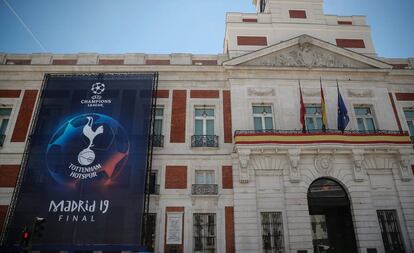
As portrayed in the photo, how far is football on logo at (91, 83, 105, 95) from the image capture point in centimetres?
1755

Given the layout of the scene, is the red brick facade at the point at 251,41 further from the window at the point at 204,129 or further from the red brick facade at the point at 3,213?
the red brick facade at the point at 3,213

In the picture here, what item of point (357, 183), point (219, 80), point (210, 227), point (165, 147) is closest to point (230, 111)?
point (219, 80)

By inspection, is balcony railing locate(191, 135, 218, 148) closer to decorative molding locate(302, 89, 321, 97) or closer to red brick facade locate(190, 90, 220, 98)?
red brick facade locate(190, 90, 220, 98)

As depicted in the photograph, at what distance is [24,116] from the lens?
1784cm

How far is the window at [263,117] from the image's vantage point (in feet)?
58.4

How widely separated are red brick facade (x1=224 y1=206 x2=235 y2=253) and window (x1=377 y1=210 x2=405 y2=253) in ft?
26.4

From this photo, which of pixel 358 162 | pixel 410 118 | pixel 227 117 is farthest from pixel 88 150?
pixel 410 118

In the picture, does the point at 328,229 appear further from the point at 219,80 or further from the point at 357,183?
the point at 219,80

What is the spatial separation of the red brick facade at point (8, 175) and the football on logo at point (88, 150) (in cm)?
237

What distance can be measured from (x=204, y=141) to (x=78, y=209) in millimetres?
7701

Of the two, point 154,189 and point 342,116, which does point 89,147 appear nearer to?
point 154,189

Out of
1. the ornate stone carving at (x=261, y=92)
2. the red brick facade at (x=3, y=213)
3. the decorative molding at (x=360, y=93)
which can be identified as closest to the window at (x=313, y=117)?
the decorative molding at (x=360, y=93)

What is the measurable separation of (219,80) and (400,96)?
12.3 meters

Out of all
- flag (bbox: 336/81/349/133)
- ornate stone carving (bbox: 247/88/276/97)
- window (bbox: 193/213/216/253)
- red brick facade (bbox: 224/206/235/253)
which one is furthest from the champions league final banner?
flag (bbox: 336/81/349/133)
